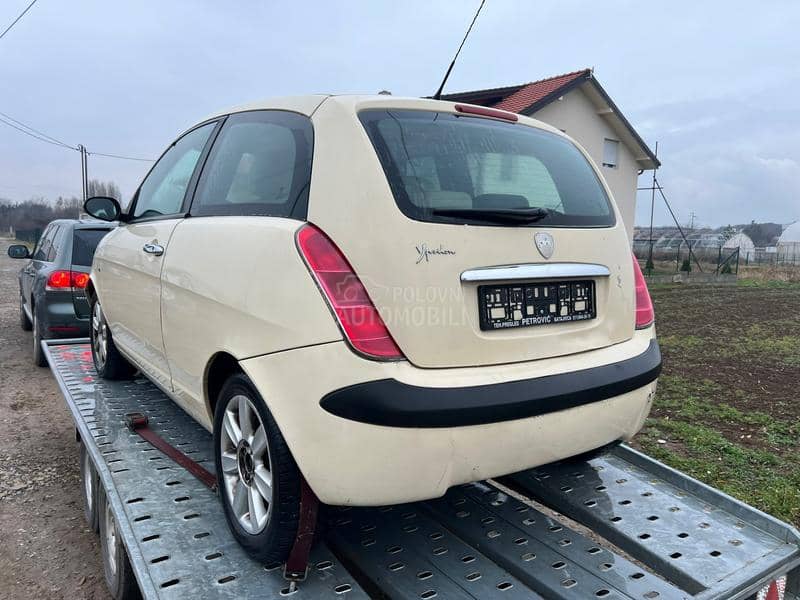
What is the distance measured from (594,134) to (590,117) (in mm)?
616

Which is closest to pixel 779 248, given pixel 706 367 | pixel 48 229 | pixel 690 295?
pixel 690 295

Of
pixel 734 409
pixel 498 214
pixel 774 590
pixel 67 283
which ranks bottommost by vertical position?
pixel 734 409

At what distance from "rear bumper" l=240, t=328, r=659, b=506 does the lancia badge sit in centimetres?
41

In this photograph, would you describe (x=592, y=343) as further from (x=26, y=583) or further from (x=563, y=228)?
(x=26, y=583)

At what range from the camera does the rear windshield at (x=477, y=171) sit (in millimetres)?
1934

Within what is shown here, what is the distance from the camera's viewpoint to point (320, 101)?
2.15 metres

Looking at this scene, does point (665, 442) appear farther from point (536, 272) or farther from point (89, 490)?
point (89, 490)

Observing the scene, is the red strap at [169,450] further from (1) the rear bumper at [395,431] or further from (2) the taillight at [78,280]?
(2) the taillight at [78,280]

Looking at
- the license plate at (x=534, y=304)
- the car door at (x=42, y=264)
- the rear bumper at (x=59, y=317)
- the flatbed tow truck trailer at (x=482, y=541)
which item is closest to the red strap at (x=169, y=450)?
the flatbed tow truck trailer at (x=482, y=541)

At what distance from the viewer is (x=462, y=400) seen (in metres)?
1.78

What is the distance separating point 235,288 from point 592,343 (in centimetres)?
133

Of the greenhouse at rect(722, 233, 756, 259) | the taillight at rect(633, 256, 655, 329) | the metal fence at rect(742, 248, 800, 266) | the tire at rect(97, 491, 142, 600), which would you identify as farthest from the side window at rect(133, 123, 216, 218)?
the greenhouse at rect(722, 233, 756, 259)

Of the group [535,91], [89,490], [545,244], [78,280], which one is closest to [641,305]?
[545,244]

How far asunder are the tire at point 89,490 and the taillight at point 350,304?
1810 millimetres
